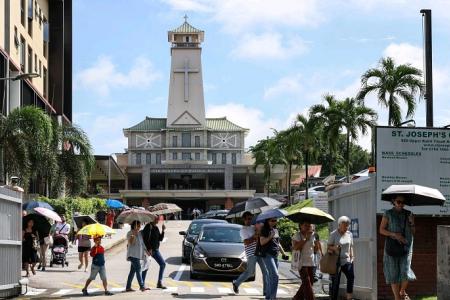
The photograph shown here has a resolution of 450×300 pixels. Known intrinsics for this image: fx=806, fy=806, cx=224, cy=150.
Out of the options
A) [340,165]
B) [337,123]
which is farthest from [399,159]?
[340,165]

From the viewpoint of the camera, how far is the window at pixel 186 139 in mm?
130500

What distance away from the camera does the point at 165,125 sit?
133875 millimetres

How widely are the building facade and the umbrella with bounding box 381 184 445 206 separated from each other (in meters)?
29.5

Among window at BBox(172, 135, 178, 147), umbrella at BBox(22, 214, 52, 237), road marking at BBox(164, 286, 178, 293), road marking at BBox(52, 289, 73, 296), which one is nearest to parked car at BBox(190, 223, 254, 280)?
road marking at BBox(164, 286, 178, 293)

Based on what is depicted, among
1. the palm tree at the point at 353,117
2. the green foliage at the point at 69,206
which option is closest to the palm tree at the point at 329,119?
the palm tree at the point at 353,117

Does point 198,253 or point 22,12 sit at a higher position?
point 22,12

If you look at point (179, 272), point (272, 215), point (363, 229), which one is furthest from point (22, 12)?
point (363, 229)

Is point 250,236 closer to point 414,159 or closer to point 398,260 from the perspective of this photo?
point 414,159

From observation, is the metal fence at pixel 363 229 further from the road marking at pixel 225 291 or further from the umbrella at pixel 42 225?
the umbrella at pixel 42 225

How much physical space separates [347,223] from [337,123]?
32117 mm

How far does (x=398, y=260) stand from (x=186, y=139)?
393 feet

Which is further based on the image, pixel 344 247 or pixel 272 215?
pixel 272 215

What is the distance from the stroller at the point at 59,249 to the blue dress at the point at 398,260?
1610 centimetres

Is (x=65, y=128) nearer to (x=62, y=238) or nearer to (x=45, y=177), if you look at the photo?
(x=45, y=177)
